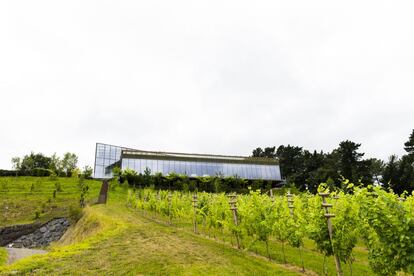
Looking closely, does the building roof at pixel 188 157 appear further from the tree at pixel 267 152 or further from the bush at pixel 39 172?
the tree at pixel 267 152

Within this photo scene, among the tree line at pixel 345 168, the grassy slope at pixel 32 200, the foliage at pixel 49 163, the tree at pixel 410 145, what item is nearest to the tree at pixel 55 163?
the foliage at pixel 49 163

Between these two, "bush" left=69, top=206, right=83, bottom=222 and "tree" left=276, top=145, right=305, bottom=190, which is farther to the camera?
"tree" left=276, top=145, right=305, bottom=190

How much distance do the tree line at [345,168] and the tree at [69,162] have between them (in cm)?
5064

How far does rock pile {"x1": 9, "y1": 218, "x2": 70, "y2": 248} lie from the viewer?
30.7m

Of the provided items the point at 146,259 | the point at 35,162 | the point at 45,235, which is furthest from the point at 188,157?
the point at 146,259

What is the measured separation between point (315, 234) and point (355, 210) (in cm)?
141

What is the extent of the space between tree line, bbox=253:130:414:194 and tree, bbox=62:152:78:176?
166 ft

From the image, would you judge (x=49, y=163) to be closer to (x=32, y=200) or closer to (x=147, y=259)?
(x=32, y=200)

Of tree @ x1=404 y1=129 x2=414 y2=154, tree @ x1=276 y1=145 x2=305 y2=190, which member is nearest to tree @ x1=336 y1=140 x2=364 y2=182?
tree @ x1=404 y1=129 x2=414 y2=154

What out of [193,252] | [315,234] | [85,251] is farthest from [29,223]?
[315,234]

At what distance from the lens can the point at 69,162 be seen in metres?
75.4

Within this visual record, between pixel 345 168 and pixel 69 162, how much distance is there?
204 feet

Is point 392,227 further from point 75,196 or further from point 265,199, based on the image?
point 75,196

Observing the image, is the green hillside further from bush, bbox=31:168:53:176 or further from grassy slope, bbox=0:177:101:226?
bush, bbox=31:168:53:176
